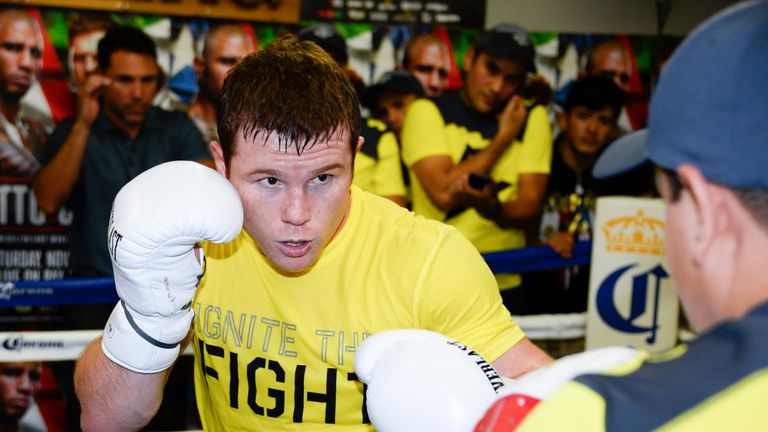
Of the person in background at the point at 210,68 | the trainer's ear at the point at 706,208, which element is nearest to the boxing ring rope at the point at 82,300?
the person in background at the point at 210,68

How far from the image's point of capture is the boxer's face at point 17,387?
2.93 m

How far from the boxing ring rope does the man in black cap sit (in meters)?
0.12

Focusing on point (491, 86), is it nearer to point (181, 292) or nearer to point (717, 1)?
point (717, 1)

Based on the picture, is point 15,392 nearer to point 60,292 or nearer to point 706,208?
point 60,292

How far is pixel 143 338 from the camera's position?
132cm

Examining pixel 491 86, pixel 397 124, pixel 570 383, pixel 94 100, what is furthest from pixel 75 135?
pixel 570 383

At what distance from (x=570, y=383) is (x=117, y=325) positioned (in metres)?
0.93

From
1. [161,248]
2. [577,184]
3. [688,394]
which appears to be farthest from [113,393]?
[577,184]

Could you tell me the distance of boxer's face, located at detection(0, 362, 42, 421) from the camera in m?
2.93

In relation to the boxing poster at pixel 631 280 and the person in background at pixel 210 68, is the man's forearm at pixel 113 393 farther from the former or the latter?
the person in background at pixel 210 68

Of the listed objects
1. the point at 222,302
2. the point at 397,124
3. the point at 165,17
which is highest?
the point at 165,17

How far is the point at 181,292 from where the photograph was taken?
130cm

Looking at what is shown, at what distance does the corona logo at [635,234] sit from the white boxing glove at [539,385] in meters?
1.73

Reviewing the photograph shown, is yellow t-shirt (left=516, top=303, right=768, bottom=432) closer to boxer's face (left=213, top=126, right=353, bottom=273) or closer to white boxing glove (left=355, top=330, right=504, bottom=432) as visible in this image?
white boxing glove (left=355, top=330, right=504, bottom=432)
